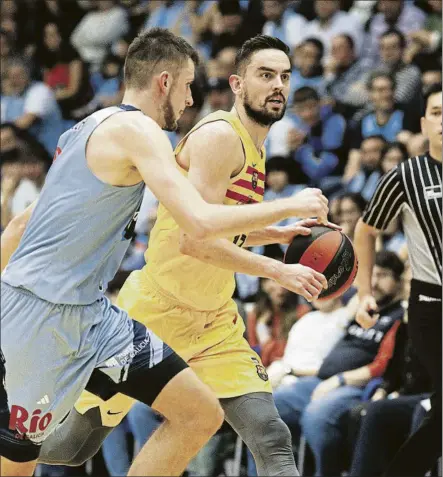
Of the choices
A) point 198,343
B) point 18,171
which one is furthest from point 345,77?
point 198,343

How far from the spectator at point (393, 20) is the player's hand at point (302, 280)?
240 inches

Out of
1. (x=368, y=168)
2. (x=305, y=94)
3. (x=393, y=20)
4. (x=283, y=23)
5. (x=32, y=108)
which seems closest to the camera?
(x=368, y=168)

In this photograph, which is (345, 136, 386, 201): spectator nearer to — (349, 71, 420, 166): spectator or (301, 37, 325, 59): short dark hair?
(349, 71, 420, 166): spectator

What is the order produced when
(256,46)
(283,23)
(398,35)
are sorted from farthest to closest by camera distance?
(283,23) → (398,35) → (256,46)

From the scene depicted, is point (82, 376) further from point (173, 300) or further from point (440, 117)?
point (440, 117)

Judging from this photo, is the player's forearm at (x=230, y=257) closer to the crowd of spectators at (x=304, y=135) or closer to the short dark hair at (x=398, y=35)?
the crowd of spectators at (x=304, y=135)

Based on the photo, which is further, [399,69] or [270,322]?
[399,69]

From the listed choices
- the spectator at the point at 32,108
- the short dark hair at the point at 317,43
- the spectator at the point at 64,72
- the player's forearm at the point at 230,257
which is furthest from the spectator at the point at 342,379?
the spectator at the point at 64,72

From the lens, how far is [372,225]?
6.00 m

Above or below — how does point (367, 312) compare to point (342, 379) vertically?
above

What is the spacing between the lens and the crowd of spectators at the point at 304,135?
735 centimetres

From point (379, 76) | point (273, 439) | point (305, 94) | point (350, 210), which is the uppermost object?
point (379, 76)

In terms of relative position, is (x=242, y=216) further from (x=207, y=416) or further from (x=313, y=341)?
(x=313, y=341)

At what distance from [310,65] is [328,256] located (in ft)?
19.4
